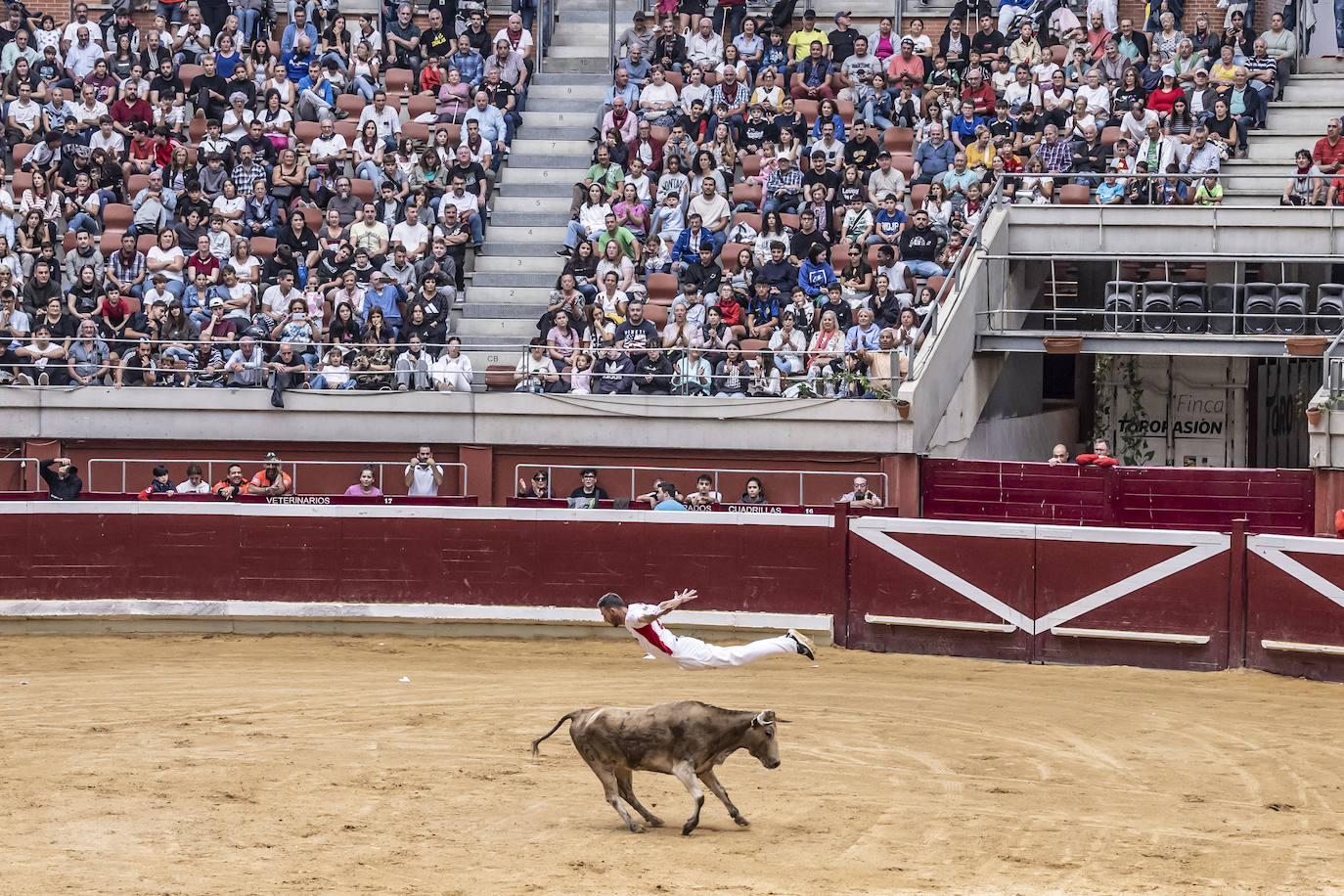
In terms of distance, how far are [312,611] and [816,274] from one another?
7.34 metres

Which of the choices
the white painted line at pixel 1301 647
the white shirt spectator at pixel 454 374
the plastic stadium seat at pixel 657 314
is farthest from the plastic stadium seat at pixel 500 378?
the white painted line at pixel 1301 647

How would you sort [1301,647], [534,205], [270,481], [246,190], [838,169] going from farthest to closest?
[534,205], [246,190], [838,169], [270,481], [1301,647]

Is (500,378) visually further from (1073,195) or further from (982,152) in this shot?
(1073,195)

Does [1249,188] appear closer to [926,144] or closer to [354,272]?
[926,144]

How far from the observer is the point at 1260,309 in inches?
840

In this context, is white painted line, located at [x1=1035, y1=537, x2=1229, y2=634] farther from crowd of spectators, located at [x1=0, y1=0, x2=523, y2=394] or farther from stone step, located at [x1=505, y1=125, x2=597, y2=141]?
stone step, located at [x1=505, y1=125, x2=597, y2=141]

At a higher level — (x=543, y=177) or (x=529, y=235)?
(x=543, y=177)

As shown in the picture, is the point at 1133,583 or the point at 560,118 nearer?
the point at 1133,583

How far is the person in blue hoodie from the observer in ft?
71.0

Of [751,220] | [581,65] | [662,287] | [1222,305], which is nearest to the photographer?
[1222,305]

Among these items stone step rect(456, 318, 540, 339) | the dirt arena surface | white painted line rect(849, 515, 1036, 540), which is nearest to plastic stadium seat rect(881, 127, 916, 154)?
stone step rect(456, 318, 540, 339)

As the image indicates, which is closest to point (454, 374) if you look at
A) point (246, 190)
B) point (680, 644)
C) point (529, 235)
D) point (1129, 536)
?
point (529, 235)

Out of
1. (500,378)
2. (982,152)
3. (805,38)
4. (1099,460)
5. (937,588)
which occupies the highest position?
(805,38)

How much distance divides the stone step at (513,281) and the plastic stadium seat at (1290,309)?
29.0 feet
